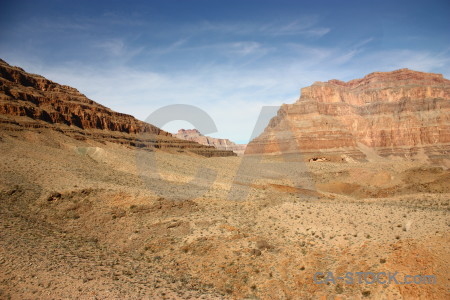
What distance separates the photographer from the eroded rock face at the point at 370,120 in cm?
9625

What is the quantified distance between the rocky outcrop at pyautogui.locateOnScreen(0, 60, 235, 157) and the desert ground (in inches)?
612

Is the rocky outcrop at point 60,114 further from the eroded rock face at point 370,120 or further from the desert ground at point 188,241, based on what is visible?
the eroded rock face at point 370,120

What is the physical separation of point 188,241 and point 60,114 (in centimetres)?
3900

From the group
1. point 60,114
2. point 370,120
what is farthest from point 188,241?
point 370,120

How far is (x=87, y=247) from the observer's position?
1399cm

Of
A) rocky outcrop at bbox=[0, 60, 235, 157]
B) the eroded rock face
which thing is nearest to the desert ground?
rocky outcrop at bbox=[0, 60, 235, 157]

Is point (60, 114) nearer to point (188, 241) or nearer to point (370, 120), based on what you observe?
point (188, 241)

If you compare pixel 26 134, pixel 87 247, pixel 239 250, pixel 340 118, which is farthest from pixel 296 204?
pixel 340 118

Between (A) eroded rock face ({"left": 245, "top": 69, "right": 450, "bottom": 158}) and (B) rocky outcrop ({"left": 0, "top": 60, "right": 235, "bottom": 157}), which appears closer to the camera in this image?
(B) rocky outcrop ({"left": 0, "top": 60, "right": 235, "bottom": 157})

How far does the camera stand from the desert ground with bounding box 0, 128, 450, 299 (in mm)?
10570

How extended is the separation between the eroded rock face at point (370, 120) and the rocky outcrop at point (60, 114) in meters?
52.3

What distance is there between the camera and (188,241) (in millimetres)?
15188

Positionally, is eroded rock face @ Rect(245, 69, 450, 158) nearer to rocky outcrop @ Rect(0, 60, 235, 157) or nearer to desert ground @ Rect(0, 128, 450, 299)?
rocky outcrop @ Rect(0, 60, 235, 157)

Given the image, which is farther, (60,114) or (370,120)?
(370,120)
